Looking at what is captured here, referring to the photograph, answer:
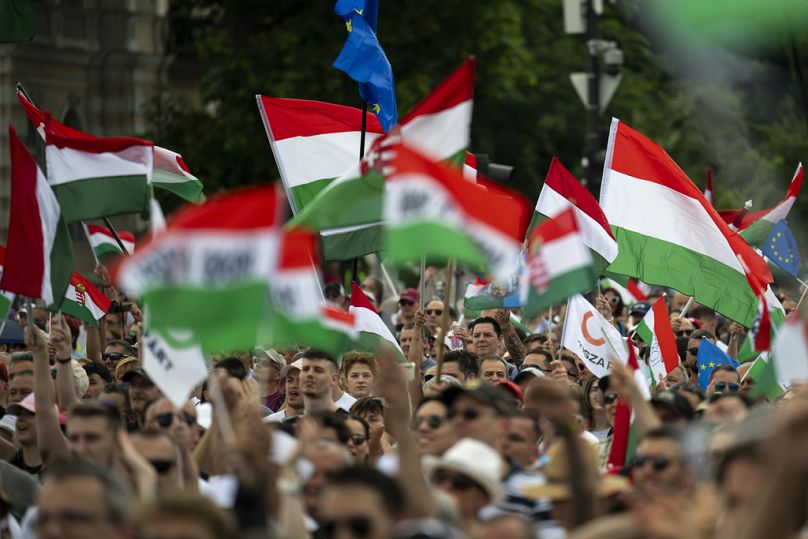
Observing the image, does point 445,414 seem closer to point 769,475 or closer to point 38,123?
point 769,475

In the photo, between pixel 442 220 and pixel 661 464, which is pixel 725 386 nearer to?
pixel 442 220

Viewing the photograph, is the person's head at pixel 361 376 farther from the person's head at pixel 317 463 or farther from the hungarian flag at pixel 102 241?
the hungarian flag at pixel 102 241

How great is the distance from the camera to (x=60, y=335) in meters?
9.81

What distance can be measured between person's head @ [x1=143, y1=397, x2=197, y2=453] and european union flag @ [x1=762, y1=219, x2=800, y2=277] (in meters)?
6.89

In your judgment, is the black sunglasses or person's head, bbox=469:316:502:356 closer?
the black sunglasses

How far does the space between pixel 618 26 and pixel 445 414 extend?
107ft

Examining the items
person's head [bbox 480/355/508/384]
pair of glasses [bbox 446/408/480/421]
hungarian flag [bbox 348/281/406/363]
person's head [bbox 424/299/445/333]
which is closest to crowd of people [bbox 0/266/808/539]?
pair of glasses [bbox 446/408/480/421]

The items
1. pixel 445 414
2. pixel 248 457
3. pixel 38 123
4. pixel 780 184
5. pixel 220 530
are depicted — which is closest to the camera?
pixel 220 530

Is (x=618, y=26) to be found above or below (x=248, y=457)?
below

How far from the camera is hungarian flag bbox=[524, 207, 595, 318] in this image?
860 cm

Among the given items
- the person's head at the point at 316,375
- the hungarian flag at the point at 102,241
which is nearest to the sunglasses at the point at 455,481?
the person's head at the point at 316,375

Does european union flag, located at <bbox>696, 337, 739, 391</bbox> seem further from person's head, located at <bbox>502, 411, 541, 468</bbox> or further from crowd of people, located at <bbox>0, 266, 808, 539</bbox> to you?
person's head, located at <bbox>502, 411, 541, 468</bbox>

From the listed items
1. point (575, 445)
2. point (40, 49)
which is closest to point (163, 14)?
point (40, 49)

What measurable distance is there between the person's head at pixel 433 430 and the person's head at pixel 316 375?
2120 mm
